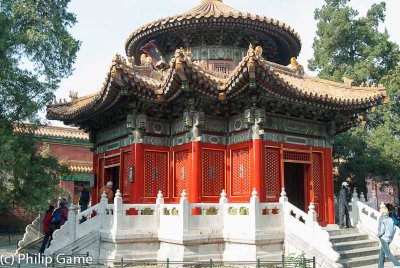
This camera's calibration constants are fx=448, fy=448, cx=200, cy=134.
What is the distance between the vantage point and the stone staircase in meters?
11.4

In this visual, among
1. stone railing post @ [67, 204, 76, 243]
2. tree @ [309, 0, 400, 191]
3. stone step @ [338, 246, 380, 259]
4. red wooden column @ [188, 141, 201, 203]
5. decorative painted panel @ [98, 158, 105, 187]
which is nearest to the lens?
stone step @ [338, 246, 380, 259]

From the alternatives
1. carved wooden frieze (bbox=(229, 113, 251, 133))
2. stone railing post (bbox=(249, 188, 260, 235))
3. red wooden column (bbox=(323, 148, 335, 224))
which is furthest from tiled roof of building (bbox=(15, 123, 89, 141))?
stone railing post (bbox=(249, 188, 260, 235))

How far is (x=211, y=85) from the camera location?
1191 cm

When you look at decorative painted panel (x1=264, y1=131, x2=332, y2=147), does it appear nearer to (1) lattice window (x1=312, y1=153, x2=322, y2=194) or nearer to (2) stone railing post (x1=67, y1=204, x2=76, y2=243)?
(1) lattice window (x1=312, y1=153, x2=322, y2=194)

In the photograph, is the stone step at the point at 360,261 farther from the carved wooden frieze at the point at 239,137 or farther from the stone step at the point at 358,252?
the carved wooden frieze at the point at 239,137

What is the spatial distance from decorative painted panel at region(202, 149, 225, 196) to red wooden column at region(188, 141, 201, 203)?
314 mm

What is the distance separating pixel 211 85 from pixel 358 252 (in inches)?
233

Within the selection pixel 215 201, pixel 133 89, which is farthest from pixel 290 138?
pixel 133 89

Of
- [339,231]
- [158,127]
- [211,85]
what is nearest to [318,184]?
[339,231]

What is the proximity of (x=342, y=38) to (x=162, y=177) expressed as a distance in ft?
60.1

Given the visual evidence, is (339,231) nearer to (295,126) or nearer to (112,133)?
(295,126)

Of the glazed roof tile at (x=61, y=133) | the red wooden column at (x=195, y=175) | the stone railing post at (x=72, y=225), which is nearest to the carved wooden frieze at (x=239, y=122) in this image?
the red wooden column at (x=195, y=175)

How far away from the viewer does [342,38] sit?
→ 1078 inches

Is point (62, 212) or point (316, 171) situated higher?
point (316, 171)
